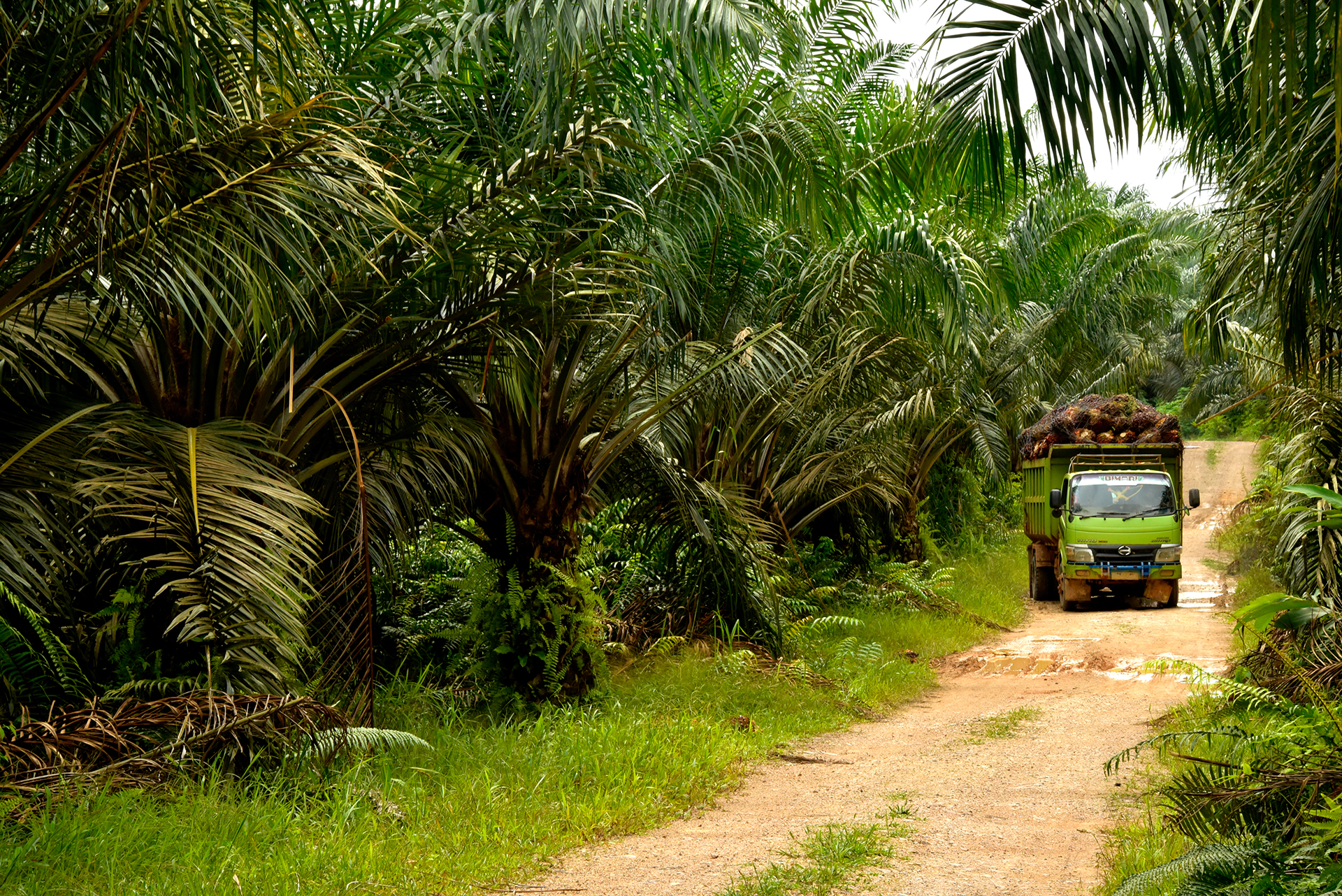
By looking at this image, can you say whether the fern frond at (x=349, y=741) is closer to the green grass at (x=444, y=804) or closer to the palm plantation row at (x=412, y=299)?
the green grass at (x=444, y=804)

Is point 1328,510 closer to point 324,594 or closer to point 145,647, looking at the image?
point 324,594

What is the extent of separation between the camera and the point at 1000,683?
446 inches

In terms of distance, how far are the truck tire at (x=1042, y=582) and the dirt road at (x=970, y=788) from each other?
4921 mm

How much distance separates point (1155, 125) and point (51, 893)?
27.3ft

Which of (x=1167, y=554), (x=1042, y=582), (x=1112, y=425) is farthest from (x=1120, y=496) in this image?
(x=1042, y=582)

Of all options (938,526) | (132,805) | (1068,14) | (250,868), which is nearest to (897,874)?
(250,868)

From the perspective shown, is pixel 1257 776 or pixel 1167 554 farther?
pixel 1167 554

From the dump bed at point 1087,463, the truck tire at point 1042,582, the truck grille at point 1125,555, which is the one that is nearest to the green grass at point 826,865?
the truck grille at point 1125,555

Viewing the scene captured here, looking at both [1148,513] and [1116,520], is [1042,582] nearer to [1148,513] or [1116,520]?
[1116,520]

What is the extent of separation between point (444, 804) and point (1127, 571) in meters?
12.9

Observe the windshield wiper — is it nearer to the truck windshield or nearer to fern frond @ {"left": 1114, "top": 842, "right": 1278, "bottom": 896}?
the truck windshield

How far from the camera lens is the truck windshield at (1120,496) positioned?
53.0ft

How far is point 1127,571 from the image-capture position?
52.5ft

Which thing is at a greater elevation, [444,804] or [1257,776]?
[1257,776]
